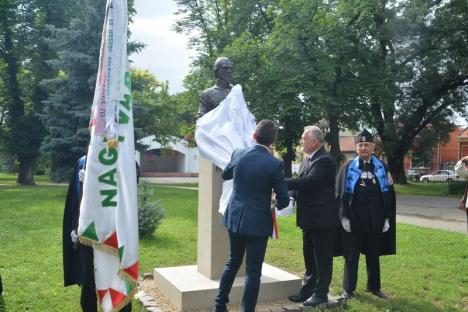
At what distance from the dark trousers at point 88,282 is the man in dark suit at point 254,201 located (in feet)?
3.70

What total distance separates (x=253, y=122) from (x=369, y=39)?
870 inches

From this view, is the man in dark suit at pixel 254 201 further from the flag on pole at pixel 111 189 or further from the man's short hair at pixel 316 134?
the flag on pole at pixel 111 189

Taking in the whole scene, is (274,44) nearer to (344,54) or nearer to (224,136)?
(344,54)

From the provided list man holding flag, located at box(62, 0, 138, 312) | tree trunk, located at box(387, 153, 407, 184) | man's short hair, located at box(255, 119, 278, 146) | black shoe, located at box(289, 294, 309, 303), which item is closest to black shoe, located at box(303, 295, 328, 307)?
black shoe, located at box(289, 294, 309, 303)

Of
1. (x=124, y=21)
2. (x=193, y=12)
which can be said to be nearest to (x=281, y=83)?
(x=193, y=12)

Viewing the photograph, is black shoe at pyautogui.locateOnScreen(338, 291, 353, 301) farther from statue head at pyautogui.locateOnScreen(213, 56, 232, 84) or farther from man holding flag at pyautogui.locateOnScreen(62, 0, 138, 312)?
statue head at pyautogui.locateOnScreen(213, 56, 232, 84)

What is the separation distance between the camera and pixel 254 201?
4090mm

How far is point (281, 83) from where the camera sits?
70.7ft

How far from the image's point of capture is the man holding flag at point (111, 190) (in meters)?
3.41

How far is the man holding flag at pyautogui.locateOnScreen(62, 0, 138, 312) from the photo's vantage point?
11.2 feet

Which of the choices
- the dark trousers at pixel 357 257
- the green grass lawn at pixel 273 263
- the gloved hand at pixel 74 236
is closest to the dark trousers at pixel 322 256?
the green grass lawn at pixel 273 263

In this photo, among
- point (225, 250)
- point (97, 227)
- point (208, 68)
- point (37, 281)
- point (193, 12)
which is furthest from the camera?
point (193, 12)

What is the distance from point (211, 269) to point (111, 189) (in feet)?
7.67

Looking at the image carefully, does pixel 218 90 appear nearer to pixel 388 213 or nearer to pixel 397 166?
pixel 388 213
